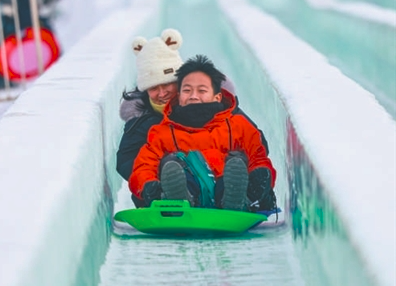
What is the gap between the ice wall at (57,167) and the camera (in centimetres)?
168

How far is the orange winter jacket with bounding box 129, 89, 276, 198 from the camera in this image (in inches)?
112

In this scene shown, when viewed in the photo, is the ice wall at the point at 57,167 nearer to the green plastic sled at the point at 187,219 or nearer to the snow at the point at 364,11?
the green plastic sled at the point at 187,219

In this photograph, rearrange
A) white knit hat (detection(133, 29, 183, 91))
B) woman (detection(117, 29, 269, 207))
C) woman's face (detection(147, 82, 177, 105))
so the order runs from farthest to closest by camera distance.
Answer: white knit hat (detection(133, 29, 183, 91))
woman's face (detection(147, 82, 177, 105))
woman (detection(117, 29, 269, 207))

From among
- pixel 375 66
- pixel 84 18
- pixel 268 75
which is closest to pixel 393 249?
pixel 268 75

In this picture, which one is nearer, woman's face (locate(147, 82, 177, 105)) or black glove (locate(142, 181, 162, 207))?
black glove (locate(142, 181, 162, 207))

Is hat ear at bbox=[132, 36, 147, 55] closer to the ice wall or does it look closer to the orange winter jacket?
the ice wall

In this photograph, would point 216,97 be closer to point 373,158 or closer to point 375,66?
point 373,158

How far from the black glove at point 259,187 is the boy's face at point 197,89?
34cm

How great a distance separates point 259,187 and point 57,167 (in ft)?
2.64

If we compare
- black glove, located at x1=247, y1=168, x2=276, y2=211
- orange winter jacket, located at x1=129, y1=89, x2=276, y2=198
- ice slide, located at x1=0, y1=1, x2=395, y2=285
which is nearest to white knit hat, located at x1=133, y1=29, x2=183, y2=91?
ice slide, located at x1=0, y1=1, x2=395, y2=285

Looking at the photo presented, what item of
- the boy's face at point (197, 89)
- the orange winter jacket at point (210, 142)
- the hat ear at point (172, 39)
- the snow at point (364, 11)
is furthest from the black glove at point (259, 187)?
the snow at point (364, 11)

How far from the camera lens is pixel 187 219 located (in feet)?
8.73

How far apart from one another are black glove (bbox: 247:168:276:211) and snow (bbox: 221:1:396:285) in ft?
0.65

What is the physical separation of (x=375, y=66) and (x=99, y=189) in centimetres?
403
